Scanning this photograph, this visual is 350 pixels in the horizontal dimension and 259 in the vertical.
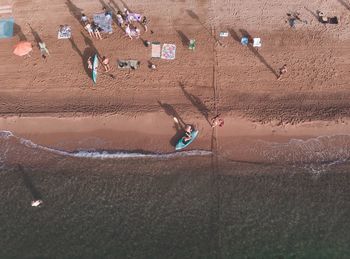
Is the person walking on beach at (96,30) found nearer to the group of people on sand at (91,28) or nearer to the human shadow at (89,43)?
the group of people on sand at (91,28)

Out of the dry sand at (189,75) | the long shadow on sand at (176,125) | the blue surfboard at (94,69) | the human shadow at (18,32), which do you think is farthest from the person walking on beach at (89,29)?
the long shadow on sand at (176,125)

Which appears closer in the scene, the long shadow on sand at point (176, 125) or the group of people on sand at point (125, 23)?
the long shadow on sand at point (176, 125)

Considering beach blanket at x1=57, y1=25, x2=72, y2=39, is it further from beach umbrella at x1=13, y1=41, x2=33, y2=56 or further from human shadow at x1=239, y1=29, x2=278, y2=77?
human shadow at x1=239, y1=29, x2=278, y2=77

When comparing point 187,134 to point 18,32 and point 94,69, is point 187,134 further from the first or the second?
point 18,32

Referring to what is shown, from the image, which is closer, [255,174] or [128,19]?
[255,174]

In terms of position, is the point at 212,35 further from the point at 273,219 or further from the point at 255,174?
the point at 273,219

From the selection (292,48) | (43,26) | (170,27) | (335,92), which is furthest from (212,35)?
(43,26)
